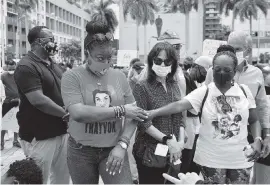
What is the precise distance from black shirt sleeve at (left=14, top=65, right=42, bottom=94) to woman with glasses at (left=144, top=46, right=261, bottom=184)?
1.11 metres

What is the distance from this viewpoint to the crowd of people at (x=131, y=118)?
2.99m

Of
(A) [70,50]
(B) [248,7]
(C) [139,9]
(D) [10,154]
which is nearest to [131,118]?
(D) [10,154]

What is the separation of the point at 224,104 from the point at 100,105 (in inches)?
38.8

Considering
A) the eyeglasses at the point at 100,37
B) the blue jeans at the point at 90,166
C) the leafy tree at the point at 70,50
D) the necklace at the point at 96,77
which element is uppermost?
the leafy tree at the point at 70,50

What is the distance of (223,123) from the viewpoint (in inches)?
130

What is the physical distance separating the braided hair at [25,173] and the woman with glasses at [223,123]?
99cm

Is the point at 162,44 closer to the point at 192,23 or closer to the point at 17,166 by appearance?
the point at 17,166

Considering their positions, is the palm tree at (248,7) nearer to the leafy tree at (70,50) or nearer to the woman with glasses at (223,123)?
the leafy tree at (70,50)

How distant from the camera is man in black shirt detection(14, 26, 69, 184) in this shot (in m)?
3.78

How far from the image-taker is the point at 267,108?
3955 mm

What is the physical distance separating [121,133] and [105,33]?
72 centimetres

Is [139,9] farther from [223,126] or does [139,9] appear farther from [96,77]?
[96,77]

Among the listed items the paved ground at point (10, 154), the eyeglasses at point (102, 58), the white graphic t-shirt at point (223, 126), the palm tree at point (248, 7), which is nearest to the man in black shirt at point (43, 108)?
the eyeglasses at point (102, 58)

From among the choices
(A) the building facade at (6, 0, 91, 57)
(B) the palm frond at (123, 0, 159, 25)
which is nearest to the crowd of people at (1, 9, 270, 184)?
(B) the palm frond at (123, 0, 159, 25)
